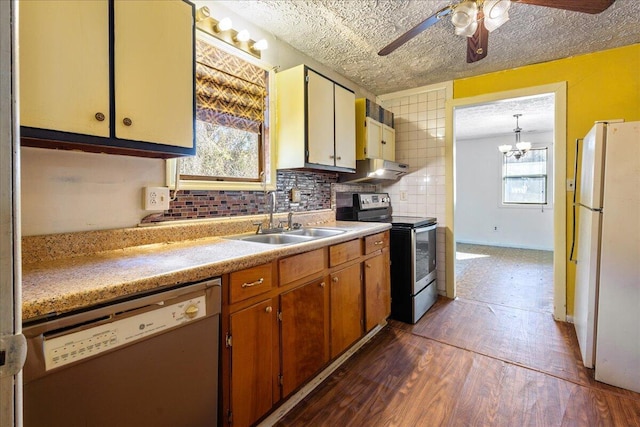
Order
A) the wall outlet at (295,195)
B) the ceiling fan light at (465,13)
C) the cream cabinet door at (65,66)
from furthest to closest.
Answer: the wall outlet at (295,195) < the ceiling fan light at (465,13) < the cream cabinet door at (65,66)

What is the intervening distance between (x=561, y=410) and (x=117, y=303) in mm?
2123

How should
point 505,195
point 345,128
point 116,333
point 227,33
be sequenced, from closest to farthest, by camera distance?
point 116,333 → point 227,33 → point 345,128 → point 505,195

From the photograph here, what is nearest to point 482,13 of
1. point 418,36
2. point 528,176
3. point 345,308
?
point 418,36

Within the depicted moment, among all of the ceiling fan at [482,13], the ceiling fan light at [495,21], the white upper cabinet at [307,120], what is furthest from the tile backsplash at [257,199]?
the ceiling fan light at [495,21]

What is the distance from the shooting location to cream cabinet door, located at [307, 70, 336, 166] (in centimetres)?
220

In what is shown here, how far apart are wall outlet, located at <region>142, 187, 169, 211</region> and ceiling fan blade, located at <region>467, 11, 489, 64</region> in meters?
1.90

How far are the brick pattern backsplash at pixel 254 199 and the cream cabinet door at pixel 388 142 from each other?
0.65 meters

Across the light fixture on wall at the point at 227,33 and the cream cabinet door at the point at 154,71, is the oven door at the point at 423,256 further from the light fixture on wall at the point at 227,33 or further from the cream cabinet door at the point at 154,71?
the cream cabinet door at the point at 154,71

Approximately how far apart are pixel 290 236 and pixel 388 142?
1.75 m

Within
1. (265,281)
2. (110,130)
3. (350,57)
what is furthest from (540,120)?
(110,130)

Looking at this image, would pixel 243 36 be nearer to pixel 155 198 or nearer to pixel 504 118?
pixel 155 198

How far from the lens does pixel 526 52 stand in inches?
101

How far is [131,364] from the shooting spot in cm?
94

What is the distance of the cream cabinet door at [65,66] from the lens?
3.17 feet
